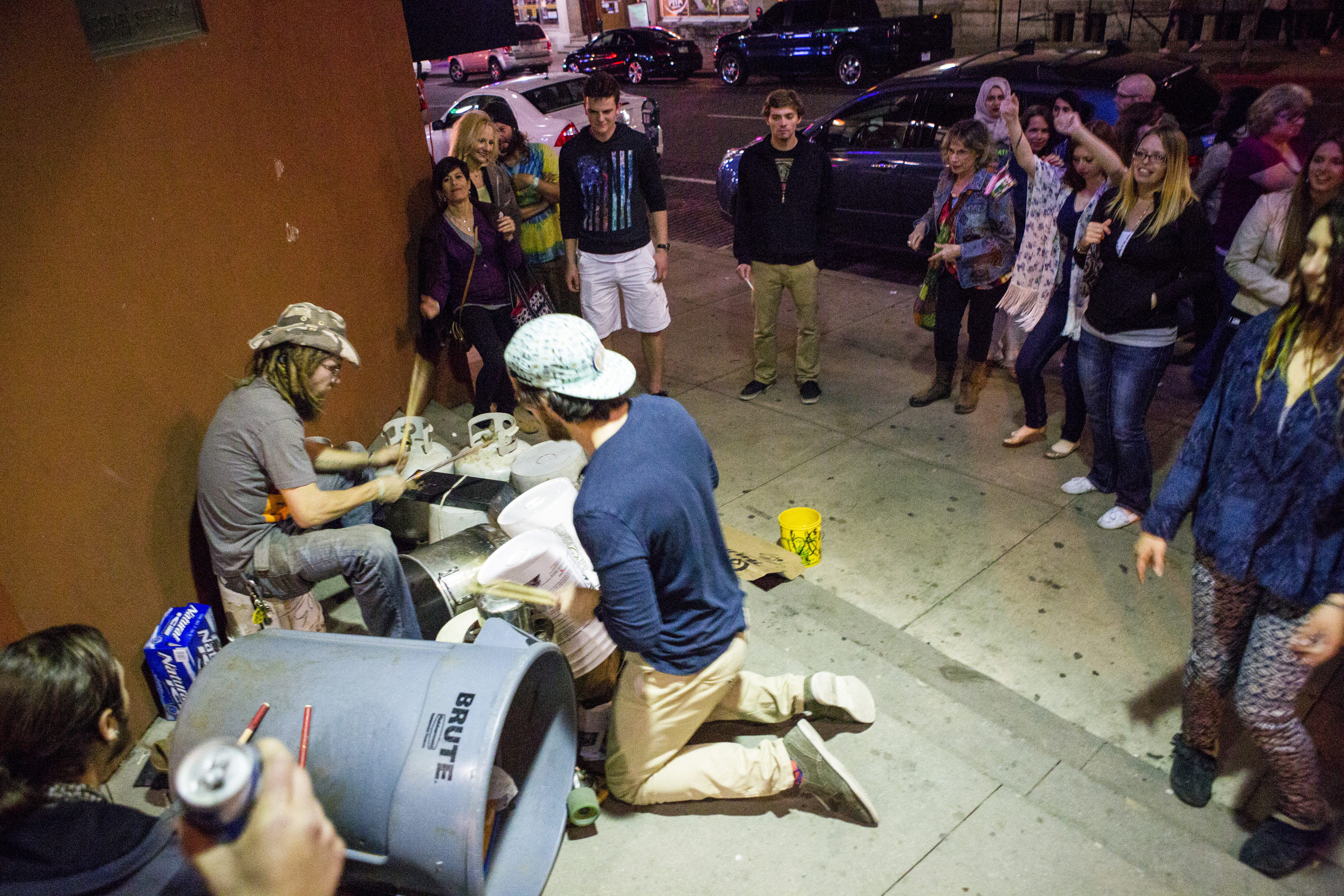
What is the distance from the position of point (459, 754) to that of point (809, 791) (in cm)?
124

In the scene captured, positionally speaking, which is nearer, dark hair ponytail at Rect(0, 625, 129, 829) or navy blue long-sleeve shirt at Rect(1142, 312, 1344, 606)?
dark hair ponytail at Rect(0, 625, 129, 829)

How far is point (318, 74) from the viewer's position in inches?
197

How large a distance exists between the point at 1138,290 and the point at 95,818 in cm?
432

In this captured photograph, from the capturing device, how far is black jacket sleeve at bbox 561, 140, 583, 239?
18.5ft

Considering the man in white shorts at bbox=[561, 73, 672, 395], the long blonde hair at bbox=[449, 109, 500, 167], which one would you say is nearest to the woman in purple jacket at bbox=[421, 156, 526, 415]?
the long blonde hair at bbox=[449, 109, 500, 167]

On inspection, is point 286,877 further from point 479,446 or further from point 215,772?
point 479,446

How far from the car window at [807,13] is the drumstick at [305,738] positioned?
66.2ft

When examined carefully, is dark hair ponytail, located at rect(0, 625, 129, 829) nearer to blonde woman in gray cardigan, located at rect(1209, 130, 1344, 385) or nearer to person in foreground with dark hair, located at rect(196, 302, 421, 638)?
person in foreground with dark hair, located at rect(196, 302, 421, 638)

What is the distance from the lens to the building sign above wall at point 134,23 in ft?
11.2

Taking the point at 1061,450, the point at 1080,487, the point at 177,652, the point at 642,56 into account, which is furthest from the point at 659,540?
the point at 642,56

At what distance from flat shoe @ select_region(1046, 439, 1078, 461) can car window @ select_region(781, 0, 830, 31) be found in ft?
55.8

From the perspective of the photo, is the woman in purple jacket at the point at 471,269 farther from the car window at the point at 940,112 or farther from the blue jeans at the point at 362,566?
the car window at the point at 940,112

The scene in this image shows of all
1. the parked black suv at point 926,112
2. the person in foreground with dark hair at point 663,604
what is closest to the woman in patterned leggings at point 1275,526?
the person in foreground with dark hair at point 663,604

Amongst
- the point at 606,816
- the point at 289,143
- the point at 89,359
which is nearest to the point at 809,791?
the point at 606,816
